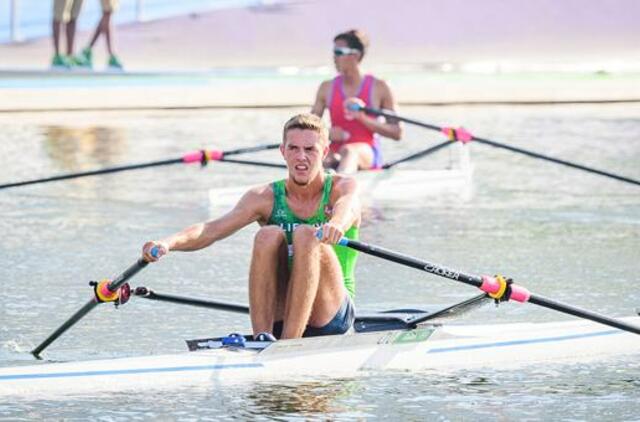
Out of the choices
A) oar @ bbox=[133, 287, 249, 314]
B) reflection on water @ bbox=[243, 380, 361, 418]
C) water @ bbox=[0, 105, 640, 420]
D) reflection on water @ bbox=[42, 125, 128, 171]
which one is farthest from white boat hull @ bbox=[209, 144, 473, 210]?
reflection on water @ bbox=[243, 380, 361, 418]

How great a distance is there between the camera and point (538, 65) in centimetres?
2828

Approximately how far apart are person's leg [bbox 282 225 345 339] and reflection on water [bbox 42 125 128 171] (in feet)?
27.6

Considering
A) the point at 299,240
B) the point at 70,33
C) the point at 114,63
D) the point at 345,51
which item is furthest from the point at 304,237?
the point at 114,63

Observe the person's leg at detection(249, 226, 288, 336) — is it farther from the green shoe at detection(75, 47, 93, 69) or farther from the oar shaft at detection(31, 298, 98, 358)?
the green shoe at detection(75, 47, 93, 69)

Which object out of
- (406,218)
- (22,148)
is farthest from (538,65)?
(406,218)

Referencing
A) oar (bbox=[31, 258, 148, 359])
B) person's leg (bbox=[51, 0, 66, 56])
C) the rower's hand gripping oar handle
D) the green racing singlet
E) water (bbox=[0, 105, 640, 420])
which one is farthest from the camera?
person's leg (bbox=[51, 0, 66, 56])

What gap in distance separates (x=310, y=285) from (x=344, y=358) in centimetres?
36

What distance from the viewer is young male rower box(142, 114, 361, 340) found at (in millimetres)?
7711

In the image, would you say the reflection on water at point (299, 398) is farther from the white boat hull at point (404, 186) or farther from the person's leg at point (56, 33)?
the person's leg at point (56, 33)

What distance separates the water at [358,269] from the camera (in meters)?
7.40

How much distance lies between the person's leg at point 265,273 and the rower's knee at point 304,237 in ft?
0.30

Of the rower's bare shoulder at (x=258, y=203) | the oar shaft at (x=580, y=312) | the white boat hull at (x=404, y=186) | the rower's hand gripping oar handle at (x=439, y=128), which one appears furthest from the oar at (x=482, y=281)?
the white boat hull at (x=404, y=186)

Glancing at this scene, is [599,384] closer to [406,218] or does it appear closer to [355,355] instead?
[355,355]

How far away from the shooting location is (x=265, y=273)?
306 inches
